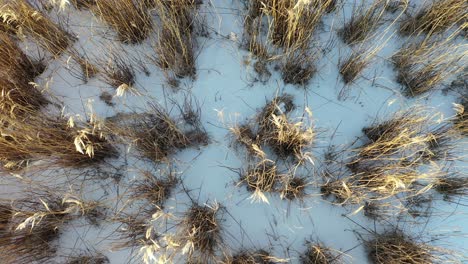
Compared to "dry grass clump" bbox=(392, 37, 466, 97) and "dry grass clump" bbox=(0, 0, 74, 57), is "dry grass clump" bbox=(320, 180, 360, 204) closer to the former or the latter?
"dry grass clump" bbox=(392, 37, 466, 97)

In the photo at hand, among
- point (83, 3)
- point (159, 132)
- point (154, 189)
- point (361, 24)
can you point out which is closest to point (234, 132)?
point (159, 132)

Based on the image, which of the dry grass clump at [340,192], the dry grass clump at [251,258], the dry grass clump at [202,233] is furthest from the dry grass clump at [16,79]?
the dry grass clump at [340,192]

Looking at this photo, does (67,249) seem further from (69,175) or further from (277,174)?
(277,174)

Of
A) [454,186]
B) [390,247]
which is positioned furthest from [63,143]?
[454,186]

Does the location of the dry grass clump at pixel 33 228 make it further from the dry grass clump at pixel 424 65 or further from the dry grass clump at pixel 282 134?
the dry grass clump at pixel 424 65

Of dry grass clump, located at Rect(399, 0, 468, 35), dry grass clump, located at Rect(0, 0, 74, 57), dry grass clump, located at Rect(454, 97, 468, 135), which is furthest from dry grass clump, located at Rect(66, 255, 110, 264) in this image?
dry grass clump, located at Rect(399, 0, 468, 35)

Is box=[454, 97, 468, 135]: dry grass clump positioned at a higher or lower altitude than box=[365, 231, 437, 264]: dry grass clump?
higher
